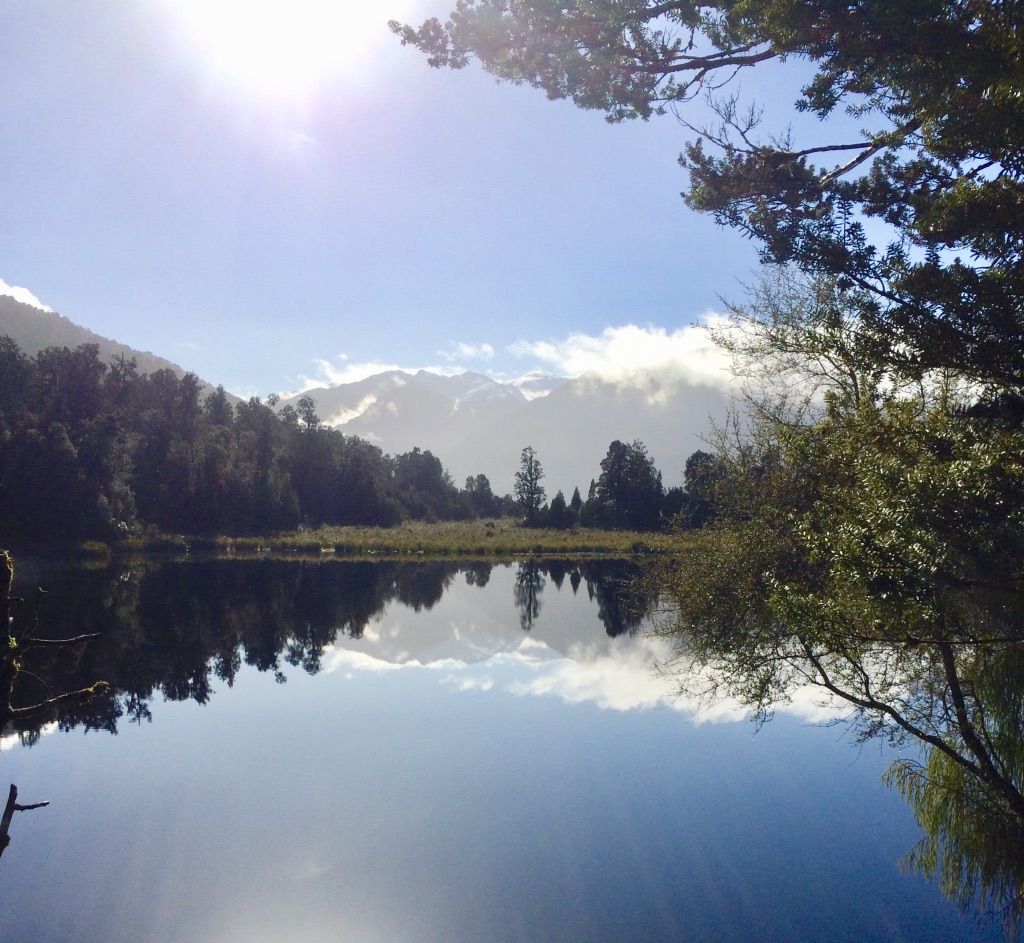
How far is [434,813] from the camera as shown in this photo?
885 centimetres

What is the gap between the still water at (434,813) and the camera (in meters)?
6.55

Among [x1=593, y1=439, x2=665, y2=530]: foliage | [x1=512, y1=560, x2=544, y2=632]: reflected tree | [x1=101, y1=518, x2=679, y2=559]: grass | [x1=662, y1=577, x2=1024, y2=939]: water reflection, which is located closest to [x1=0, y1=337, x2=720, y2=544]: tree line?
[x1=593, y1=439, x2=665, y2=530]: foliage

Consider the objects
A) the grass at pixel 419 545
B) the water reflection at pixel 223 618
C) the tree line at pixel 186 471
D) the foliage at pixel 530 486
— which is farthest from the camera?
the foliage at pixel 530 486

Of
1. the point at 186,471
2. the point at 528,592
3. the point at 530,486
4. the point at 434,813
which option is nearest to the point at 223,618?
the point at 528,592

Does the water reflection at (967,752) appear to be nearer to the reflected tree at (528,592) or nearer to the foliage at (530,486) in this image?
the reflected tree at (528,592)

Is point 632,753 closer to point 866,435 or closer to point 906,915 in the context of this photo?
point 906,915

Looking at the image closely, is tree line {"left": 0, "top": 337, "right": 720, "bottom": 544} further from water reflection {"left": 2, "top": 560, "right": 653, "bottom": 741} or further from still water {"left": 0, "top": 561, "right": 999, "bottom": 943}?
→ still water {"left": 0, "top": 561, "right": 999, "bottom": 943}

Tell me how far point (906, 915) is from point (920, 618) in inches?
128

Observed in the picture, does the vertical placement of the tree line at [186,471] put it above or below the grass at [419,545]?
above

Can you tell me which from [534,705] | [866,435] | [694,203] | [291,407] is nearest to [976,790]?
[866,435]

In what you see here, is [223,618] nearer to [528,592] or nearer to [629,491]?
[528,592]

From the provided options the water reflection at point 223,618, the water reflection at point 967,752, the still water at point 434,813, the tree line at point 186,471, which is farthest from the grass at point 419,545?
the water reflection at point 967,752

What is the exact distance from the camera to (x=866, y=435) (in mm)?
7438

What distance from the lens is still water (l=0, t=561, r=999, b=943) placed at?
6547 mm
